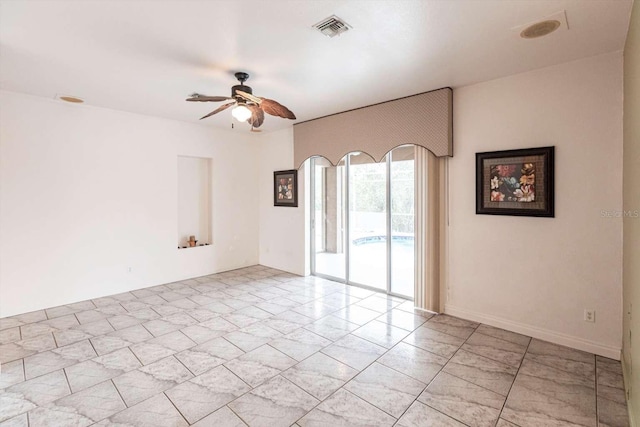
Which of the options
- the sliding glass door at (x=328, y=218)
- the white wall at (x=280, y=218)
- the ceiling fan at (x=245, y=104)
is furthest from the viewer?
the white wall at (x=280, y=218)

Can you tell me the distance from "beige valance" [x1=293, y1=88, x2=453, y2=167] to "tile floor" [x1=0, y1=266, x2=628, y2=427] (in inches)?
90.3

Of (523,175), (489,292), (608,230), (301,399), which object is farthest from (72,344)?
(608,230)

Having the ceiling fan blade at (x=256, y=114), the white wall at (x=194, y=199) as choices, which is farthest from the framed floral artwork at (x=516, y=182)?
the white wall at (x=194, y=199)

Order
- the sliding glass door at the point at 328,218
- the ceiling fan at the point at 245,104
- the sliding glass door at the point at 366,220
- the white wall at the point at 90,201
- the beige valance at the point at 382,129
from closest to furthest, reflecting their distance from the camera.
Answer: the ceiling fan at the point at 245,104 → the beige valance at the point at 382,129 → the white wall at the point at 90,201 → the sliding glass door at the point at 366,220 → the sliding glass door at the point at 328,218

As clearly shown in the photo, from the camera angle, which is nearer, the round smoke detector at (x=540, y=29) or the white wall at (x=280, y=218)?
the round smoke detector at (x=540, y=29)

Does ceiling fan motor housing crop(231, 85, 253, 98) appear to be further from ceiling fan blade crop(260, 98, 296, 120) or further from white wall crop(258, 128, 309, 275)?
white wall crop(258, 128, 309, 275)

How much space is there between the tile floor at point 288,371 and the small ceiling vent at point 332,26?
115 inches

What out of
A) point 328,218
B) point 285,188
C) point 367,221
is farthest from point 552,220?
point 285,188

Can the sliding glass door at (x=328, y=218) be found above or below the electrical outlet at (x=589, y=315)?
above

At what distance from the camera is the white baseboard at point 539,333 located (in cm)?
303

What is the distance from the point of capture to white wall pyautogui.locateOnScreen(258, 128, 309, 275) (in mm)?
6094

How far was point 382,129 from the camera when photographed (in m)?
4.58

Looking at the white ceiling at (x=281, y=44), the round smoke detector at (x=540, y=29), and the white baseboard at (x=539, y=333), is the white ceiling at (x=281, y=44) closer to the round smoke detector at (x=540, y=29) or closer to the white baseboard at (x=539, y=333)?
the round smoke detector at (x=540, y=29)


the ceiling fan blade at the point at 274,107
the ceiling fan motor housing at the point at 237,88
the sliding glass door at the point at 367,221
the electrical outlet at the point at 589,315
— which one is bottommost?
the electrical outlet at the point at 589,315
